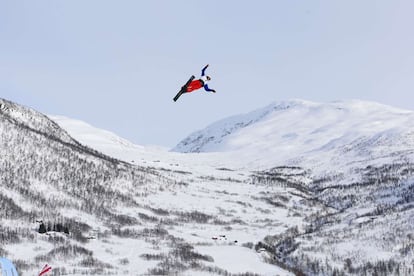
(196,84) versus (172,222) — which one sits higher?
(196,84)

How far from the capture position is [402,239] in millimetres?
83375

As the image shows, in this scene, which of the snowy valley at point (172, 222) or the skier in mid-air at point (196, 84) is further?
the snowy valley at point (172, 222)

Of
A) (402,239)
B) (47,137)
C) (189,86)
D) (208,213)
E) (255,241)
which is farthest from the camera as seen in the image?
(47,137)

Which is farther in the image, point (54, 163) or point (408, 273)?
point (54, 163)

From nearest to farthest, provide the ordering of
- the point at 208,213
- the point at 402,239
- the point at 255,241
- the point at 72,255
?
the point at 72,255 → the point at 402,239 → the point at 255,241 → the point at 208,213

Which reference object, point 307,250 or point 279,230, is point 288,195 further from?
point 307,250

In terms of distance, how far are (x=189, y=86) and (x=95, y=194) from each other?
A: 12373 cm

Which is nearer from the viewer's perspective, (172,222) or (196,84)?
(196,84)

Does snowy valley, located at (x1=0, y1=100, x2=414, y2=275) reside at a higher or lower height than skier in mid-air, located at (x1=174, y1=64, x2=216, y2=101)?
lower

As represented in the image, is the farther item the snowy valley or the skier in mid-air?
the snowy valley

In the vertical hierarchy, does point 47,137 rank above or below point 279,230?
above

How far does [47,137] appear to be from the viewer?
18112cm

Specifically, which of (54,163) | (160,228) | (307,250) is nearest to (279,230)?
(160,228)

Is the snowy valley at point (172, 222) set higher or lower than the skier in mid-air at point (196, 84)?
lower
